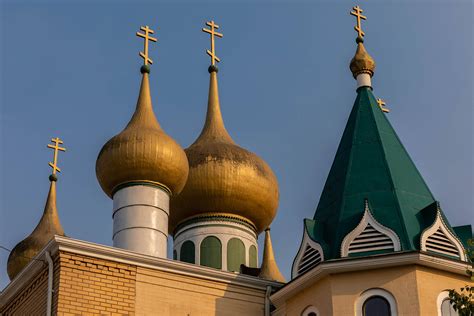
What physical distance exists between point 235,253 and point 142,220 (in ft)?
9.85

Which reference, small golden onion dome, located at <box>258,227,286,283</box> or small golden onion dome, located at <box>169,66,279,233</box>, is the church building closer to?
small golden onion dome, located at <box>169,66,279,233</box>

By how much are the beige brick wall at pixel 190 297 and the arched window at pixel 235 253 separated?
11.7 ft

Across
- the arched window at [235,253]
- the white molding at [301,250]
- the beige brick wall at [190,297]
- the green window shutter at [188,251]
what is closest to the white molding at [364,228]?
the white molding at [301,250]

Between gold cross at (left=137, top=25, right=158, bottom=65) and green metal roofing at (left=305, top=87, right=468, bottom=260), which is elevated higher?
gold cross at (left=137, top=25, right=158, bottom=65)

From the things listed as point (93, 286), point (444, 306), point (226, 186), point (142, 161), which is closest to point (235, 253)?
point (226, 186)

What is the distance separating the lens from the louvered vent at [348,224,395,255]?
50.9 feet

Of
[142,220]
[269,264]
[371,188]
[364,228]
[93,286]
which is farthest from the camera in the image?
[269,264]

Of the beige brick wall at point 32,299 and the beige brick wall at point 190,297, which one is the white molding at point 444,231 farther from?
the beige brick wall at point 32,299

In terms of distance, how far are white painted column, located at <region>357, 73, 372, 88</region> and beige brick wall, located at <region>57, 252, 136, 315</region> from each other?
5536 mm

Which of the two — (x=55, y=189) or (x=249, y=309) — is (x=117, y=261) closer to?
(x=249, y=309)

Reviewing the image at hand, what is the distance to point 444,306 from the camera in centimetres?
1514

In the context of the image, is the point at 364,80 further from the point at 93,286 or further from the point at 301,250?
the point at 93,286

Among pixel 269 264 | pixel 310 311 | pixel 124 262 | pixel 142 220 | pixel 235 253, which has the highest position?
pixel 269 264

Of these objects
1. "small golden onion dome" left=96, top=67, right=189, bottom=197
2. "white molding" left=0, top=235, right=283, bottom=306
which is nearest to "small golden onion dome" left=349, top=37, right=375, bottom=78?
"small golden onion dome" left=96, top=67, right=189, bottom=197
